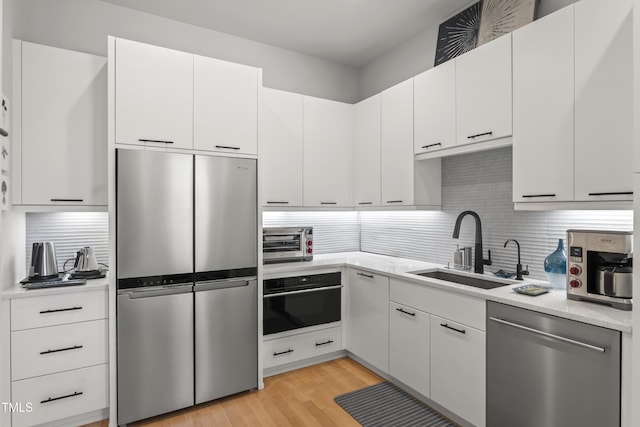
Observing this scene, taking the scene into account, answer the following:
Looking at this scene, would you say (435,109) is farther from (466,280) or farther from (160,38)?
(160,38)

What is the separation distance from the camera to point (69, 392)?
2.16 meters

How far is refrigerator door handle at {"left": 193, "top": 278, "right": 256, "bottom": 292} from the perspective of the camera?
241cm

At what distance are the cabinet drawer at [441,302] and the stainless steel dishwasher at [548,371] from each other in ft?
0.24

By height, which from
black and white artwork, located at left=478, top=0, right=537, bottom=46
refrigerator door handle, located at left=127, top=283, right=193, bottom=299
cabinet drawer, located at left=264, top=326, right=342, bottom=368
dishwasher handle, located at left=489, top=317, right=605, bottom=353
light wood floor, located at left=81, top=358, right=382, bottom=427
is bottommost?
light wood floor, located at left=81, top=358, right=382, bottom=427

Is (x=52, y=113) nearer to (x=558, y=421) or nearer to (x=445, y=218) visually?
(x=445, y=218)

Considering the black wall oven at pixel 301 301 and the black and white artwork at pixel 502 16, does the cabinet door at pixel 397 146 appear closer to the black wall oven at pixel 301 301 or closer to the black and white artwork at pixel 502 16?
the black and white artwork at pixel 502 16

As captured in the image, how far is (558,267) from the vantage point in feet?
6.63

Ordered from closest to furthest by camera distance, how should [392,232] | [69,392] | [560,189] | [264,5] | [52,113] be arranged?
[560,189], [69,392], [52,113], [264,5], [392,232]

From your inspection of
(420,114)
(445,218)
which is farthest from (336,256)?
(420,114)

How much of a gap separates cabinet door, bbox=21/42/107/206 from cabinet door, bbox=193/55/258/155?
672 millimetres

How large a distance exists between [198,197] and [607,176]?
229 centimetres

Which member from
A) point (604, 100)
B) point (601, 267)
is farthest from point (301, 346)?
point (604, 100)

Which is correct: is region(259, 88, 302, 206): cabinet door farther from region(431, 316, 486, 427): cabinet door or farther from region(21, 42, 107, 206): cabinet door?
region(431, 316, 486, 427): cabinet door

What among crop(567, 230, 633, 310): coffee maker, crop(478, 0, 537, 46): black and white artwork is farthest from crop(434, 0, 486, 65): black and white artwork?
crop(567, 230, 633, 310): coffee maker
